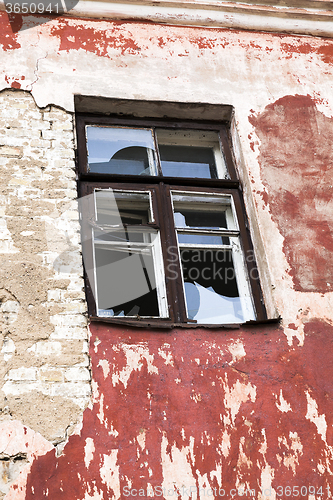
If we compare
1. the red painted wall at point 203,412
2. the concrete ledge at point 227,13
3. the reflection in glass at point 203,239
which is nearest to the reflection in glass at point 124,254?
the reflection in glass at point 203,239

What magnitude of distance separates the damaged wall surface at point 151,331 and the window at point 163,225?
0.54ft

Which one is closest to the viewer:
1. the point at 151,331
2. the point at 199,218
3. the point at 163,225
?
the point at 151,331

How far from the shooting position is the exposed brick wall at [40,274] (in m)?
3.28

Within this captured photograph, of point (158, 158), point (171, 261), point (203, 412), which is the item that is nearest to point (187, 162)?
point (158, 158)

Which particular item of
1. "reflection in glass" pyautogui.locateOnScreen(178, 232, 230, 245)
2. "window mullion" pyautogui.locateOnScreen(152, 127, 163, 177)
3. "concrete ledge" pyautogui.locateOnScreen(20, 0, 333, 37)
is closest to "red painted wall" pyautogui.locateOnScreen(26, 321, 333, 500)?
"reflection in glass" pyautogui.locateOnScreen(178, 232, 230, 245)

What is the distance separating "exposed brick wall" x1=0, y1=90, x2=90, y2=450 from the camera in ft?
10.8

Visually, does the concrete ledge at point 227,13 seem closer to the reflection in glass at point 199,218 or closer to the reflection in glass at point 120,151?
the reflection in glass at point 120,151

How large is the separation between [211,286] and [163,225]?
0.53 metres

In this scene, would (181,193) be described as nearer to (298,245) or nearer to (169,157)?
(169,157)

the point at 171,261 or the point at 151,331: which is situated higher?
the point at 171,261

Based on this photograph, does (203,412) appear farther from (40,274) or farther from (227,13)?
(227,13)

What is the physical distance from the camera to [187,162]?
184 inches

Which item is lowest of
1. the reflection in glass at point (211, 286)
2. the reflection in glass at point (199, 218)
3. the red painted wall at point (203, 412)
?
the red painted wall at point (203, 412)

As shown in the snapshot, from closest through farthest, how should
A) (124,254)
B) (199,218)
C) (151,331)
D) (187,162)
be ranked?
(151,331) < (124,254) < (199,218) < (187,162)
